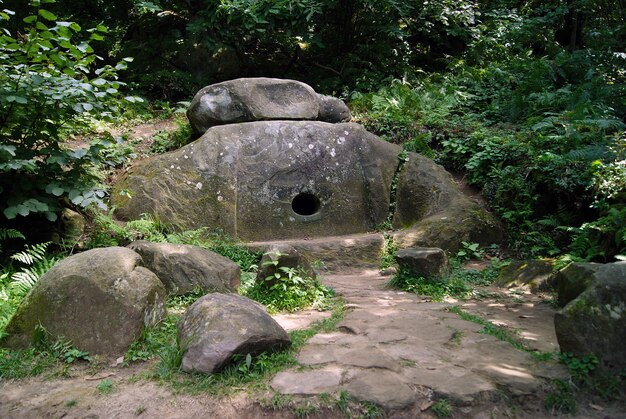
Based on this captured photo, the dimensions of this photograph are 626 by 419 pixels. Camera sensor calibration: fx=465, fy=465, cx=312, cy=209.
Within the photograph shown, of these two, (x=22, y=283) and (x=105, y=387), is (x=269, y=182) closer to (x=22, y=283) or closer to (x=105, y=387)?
(x=22, y=283)

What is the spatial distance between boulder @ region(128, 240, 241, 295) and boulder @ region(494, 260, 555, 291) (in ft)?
11.5

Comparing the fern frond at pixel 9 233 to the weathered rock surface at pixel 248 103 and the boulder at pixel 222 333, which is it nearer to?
the boulder at pixel 222 333

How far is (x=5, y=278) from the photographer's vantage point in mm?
5457

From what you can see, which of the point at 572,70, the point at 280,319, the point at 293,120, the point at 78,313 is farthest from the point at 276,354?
the point at 572,70

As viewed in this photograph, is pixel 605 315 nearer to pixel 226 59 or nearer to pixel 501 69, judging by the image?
pixel 501 69

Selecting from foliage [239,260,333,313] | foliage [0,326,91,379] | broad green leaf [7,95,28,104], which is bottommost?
foliage [0,326,91,379]

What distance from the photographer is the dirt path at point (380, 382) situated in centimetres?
319

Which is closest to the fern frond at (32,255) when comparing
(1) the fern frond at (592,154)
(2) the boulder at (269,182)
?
(2) the boulder at (269,182)

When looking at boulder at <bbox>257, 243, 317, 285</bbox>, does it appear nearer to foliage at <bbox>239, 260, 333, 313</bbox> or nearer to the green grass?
foliage at <bbox>239, 260, 333, 313</bbox>

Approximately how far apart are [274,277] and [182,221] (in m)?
2.64

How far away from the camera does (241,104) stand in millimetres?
8445

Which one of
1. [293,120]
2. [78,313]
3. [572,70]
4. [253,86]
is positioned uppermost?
[572,70]

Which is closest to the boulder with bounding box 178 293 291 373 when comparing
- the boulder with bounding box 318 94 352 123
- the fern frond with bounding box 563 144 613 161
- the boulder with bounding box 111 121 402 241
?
→ the boulder with bounding box 111 121 402 241

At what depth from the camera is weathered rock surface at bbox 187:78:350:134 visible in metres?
8.44
